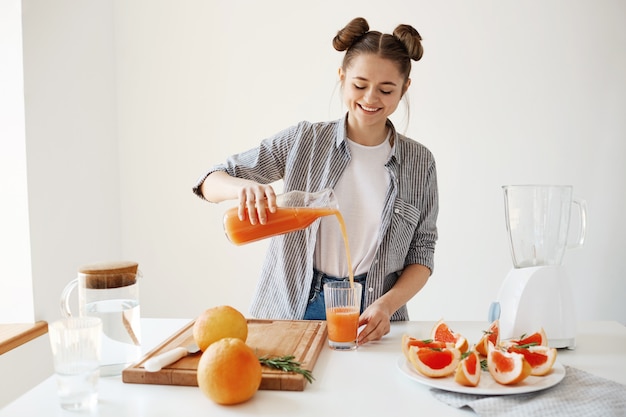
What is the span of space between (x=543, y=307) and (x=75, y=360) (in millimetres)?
1090

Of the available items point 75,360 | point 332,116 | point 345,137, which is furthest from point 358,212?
point 332,116

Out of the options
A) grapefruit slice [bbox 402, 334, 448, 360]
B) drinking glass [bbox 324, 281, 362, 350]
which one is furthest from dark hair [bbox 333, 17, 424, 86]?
grapefruit slice [bbox 402, 334, 448, 360]

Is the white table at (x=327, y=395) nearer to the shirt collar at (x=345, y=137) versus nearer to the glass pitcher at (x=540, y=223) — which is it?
the glass pitcher at (x=540, y=223)

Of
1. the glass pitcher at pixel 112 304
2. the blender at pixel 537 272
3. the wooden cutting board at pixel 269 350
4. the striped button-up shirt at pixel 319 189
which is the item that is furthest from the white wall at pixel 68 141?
the blender at pixel 537 272

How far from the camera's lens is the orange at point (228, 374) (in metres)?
1.16

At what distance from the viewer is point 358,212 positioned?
1963 mm

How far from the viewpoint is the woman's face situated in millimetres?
1843

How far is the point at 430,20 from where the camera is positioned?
3.19 m

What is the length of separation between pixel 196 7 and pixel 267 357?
243 cm

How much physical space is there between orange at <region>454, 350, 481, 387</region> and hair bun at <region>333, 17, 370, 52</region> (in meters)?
1.09

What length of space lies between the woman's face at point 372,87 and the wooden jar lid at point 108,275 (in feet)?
2.85

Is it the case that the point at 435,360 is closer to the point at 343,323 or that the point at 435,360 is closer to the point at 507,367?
the point at 507,367

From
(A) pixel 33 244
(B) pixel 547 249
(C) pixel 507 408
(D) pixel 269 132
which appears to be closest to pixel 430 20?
(D) pixel 269 132

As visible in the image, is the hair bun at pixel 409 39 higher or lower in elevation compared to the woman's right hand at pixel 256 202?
higher
